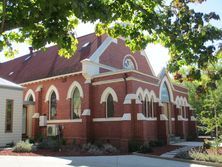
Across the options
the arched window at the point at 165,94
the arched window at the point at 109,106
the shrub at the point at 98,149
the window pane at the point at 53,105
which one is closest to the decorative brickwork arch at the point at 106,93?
the arched window at the point at 109,106

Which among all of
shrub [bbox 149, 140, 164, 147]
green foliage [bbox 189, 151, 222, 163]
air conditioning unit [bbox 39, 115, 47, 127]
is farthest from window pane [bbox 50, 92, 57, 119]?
green foliage [bbox 189, 151, 222, 163]

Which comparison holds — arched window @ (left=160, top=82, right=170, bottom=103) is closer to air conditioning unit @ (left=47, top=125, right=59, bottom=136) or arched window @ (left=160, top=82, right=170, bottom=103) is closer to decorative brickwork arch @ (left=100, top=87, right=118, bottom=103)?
decorative brickwork arch @ (left=100, top=87, right=118, bottom=103)

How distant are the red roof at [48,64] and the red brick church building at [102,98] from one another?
0.07m

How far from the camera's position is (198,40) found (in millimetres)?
7797

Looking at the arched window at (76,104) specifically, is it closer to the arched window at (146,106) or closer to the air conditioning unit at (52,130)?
the air conditioning unit at (52,130)

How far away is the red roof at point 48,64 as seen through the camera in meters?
25.6

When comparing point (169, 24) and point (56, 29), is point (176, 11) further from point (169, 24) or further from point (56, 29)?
point (56, 29)

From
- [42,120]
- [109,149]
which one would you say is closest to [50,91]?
[42,120]

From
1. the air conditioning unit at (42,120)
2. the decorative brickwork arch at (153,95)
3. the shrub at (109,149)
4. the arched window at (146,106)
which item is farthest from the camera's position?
the air conditioning unit at (42,120)

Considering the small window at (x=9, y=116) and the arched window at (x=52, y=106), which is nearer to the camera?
the small window at (x=9, y=116)

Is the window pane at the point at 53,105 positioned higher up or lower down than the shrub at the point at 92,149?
higher up

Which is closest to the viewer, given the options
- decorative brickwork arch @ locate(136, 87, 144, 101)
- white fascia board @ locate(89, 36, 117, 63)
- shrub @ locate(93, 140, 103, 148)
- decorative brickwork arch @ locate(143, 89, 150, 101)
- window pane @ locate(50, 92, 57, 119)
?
shrub @ locate(93, 140, 103, 148)

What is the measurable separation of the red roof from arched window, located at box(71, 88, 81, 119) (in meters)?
1.87

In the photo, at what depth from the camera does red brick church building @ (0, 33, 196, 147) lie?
70.2ft
